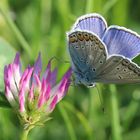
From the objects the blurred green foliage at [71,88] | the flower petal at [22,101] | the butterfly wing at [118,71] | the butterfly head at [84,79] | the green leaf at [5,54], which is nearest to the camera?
the flower petal at [22,101]

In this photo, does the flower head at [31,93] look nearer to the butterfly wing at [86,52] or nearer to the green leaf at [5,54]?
the butterfly wing at [86,52]

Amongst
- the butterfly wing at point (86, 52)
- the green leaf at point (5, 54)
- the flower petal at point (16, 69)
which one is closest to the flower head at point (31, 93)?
the flower petal at point (16, 69)

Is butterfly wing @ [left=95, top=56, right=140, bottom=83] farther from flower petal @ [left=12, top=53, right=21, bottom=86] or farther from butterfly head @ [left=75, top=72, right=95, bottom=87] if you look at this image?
flower petal @ [left=12, top=53, right=21, bottom=86]

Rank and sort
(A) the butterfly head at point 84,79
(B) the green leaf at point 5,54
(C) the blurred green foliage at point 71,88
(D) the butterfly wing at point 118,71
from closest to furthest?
(D) the butterfly wing at point 118,71 < (A) the butterfly head at point 84,79 < (B) the green leaf at point 5,54 < (C) the blurred green foliage at point 71,88

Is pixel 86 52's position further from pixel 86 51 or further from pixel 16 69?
pixel 16 69

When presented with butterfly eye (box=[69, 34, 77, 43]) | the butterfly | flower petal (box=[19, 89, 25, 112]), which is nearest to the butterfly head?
the butterfly

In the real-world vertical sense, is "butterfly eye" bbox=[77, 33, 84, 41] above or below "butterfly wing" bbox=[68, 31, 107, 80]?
above

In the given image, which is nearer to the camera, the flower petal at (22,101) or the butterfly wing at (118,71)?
the flower petal at (22,101)
